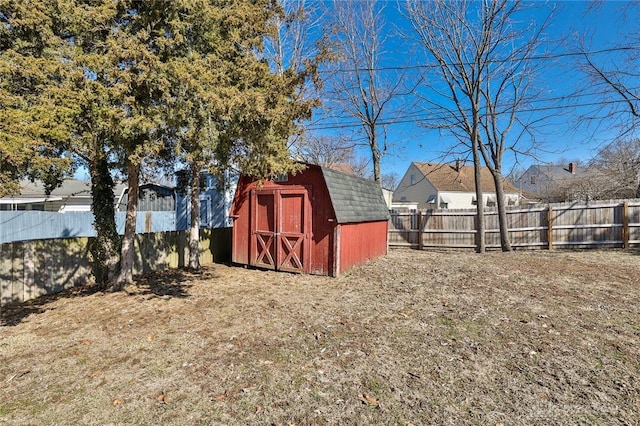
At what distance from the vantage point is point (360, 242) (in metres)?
9.26

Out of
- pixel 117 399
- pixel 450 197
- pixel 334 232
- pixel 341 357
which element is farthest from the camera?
pixel 450 197

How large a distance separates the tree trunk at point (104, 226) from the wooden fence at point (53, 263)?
0.86 feet

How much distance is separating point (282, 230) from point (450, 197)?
77.8ft

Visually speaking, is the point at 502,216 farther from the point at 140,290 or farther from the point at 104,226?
the point at 104,226

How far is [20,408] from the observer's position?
2752 millimetres

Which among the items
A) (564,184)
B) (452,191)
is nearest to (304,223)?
(452,191)

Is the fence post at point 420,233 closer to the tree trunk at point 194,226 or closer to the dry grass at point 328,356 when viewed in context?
the dry grass at point 328,356

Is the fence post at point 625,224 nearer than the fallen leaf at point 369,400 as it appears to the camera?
No

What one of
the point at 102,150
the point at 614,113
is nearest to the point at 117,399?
the point at 102,150

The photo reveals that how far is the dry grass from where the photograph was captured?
2.70m

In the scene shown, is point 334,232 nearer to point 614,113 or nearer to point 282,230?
point 282,230

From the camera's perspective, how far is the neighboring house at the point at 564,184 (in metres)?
21.8

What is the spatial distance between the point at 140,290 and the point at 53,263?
1.67 metres

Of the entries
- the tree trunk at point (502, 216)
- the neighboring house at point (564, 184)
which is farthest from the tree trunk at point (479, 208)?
the neighboring house at point (564, 184)
